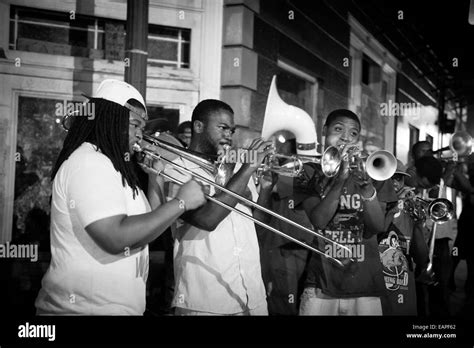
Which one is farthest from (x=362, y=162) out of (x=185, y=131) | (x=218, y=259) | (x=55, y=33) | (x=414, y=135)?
(x=55, y=33)

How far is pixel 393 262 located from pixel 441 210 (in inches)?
18.2

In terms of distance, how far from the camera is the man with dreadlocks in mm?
1887

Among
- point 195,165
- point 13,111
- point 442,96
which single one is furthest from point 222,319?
point 442,96

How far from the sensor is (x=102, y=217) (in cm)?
186

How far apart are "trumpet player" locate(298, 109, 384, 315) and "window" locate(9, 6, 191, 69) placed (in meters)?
1.18

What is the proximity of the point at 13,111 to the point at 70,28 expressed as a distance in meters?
0.62

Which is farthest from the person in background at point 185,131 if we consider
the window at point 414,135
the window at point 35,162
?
the window at point 414,135

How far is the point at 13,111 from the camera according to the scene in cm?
265

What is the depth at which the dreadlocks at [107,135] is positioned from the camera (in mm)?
2039

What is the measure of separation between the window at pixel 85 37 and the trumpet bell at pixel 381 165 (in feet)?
4.23

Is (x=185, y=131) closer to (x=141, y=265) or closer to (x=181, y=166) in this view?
(x=181, y=166)

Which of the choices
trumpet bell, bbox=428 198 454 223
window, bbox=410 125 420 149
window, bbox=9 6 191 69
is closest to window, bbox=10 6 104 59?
window, bbox=9 6 191 69

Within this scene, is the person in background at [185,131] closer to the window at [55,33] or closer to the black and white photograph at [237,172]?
the black and white photograph at [237,172]

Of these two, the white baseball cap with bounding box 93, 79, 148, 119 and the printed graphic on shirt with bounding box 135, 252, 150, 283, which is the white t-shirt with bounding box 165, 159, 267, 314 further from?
the white baseball cap with bounding box 93, 79, 148, 119
